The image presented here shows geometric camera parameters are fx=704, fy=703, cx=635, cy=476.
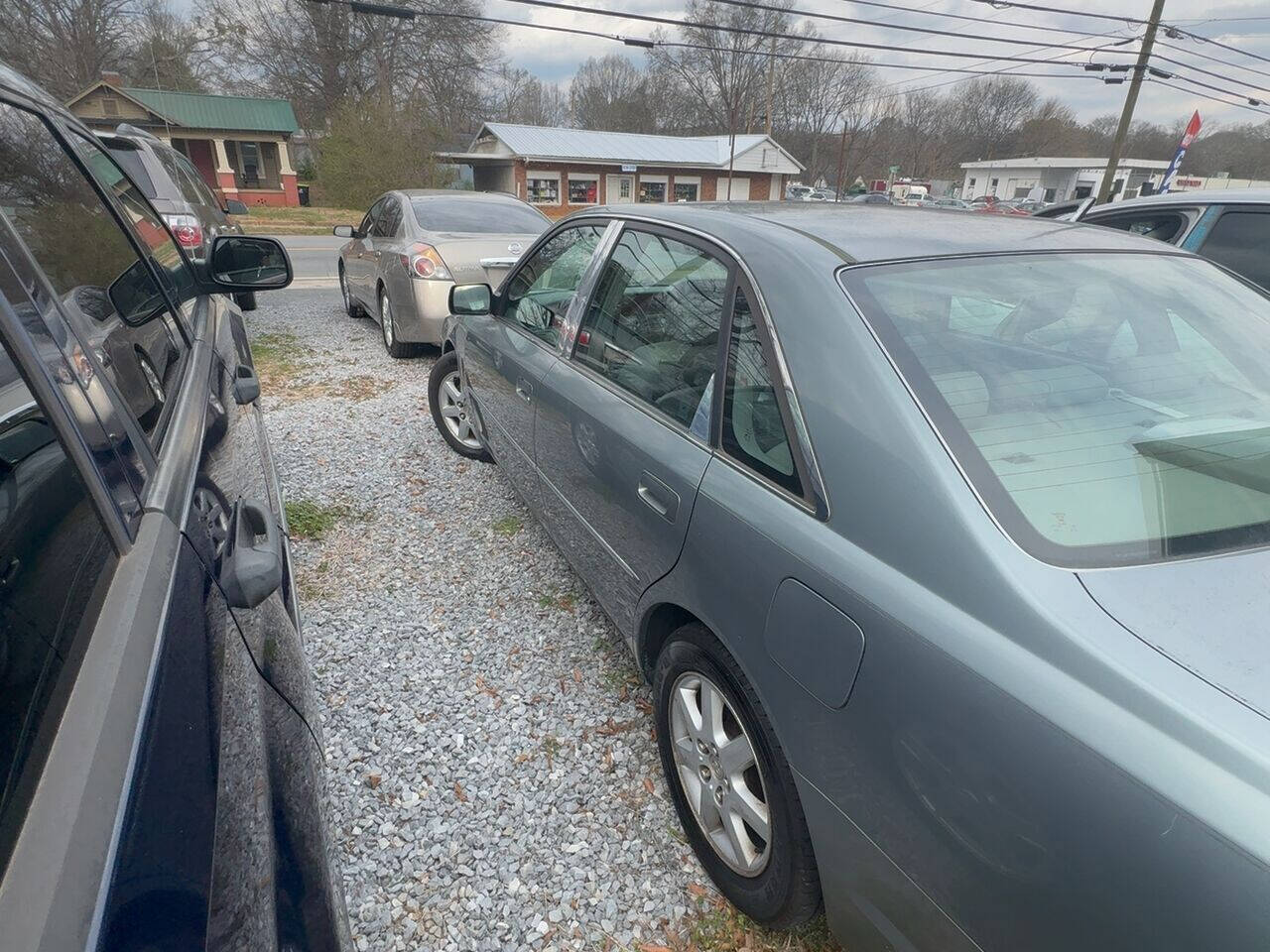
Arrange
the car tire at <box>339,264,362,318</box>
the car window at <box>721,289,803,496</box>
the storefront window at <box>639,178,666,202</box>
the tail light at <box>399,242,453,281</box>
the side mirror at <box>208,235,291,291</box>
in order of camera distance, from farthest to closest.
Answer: the storefront window at <box>639,178,666,202</box>
the car tire at <box>339,264,362,318</box>
the tail light at <box>399,242,453,281</box>
the side mirror at <box>208,235,291,291</box>
the car window at <box>721,289,803,496</box>

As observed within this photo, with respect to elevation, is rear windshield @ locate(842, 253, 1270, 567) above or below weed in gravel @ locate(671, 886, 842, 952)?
above

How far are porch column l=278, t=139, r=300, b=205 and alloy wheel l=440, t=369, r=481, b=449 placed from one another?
34.0 metres

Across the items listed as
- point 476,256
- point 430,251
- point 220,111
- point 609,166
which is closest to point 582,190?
point 609,166

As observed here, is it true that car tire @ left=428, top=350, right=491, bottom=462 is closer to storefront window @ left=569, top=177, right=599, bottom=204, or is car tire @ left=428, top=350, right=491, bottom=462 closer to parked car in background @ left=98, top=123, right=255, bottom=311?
parked car in background @ left=98, top=123, right=255, bottom=311

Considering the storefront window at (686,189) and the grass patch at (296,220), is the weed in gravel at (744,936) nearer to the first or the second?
the grass patch at (296,220)

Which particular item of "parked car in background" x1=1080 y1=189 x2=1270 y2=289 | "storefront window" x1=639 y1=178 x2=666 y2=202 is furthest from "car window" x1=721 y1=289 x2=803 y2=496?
"storefront window" x1=639 y1=178 x2=666 y2=202

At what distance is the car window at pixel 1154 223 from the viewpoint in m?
4.56

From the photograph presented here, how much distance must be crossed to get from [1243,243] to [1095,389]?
12.7 feet

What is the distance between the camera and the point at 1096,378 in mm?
1621

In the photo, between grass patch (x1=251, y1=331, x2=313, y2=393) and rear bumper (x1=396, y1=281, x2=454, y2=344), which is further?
grass patch (x1=251, y1=331, x2=313, y2=393)

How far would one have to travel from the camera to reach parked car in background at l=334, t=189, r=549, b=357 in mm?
6141

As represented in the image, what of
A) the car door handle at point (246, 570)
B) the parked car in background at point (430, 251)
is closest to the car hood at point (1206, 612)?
the car door handle at point (246, 570)

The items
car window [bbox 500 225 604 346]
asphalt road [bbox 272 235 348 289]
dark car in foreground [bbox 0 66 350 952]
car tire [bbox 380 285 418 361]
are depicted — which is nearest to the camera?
dark car in foreground [bbox 0 66 350 952]

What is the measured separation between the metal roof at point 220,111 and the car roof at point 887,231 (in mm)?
38042
